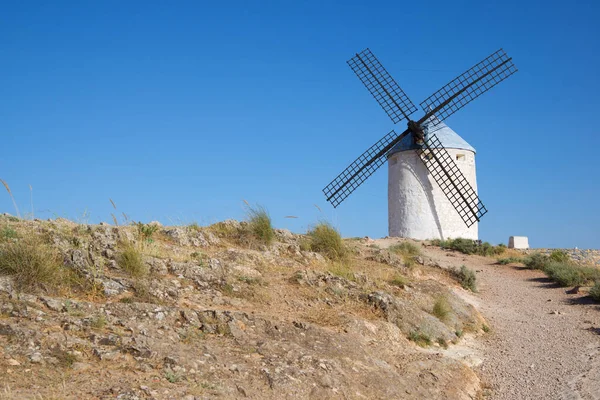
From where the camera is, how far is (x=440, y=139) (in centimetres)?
2653

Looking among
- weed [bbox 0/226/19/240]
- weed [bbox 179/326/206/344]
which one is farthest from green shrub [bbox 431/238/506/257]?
weed [bbox 0/226/19/240]

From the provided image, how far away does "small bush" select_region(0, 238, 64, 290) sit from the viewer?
7441 mm

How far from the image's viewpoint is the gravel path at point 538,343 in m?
8.62

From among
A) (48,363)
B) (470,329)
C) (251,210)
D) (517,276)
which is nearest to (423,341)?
(470,329)

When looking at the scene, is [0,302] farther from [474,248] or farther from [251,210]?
[474,248]

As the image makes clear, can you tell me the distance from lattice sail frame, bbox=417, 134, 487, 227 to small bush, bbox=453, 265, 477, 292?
399 inches

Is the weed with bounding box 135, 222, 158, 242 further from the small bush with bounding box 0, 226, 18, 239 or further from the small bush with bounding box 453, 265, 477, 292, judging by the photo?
the small bush with bounding box 453, 265, 477, 292

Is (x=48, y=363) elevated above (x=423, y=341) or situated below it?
below

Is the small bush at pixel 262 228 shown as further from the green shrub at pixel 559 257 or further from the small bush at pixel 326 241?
the green shrub at pixel 559 257

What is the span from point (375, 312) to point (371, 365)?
218cm

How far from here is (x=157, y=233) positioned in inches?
450

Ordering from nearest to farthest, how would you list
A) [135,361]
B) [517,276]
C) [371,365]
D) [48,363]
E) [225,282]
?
[48,363] → [135,361] → [371,365] → [225,282] → [517,276]

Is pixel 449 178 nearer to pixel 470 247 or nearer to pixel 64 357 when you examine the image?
pixel 470 247

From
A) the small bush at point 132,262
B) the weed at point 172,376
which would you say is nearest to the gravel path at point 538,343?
the weed at point 172,376
